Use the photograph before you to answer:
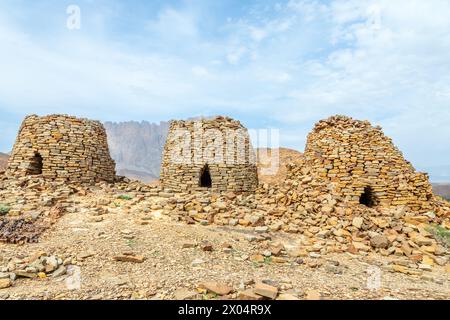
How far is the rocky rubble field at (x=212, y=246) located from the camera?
4402 mm

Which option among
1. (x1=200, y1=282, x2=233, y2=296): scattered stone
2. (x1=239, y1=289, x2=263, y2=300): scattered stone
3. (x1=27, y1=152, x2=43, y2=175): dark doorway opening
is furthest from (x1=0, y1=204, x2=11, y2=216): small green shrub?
(x1=239, y1=289, x2=263, y2=300): scattered stone

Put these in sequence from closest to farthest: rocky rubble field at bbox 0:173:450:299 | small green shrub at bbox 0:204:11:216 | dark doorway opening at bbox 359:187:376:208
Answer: rocky rubble field at bbox 0:173:450:299, small green shrub at bbox 0:204:11:216, dark doorway opening at bbox 359:187:376:208

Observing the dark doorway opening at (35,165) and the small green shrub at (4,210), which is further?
the dark doorway opening at (35,165)

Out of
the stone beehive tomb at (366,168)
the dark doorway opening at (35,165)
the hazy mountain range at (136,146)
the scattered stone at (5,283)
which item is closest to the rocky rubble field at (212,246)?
the scattered stone at (5,283)

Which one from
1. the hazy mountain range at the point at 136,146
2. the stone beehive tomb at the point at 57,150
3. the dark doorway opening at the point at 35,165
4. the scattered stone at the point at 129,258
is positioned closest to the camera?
the scattered stone at the point at 129,258

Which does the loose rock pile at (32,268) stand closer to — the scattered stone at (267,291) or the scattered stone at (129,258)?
the scattered stone at (129,258)

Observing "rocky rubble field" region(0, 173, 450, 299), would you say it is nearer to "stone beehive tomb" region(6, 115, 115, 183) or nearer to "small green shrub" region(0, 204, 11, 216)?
"small green shrub" region(0, 204, 11, 216)

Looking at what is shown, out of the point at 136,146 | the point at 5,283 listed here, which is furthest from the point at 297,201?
the point at 136,146

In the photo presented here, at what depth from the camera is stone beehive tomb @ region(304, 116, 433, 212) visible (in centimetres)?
936

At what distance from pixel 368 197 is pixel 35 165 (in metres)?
11.3

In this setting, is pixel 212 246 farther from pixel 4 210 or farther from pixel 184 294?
pixel 4 210

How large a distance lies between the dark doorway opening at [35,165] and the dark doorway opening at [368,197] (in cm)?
1110

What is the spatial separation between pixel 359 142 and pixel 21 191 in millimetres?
10501

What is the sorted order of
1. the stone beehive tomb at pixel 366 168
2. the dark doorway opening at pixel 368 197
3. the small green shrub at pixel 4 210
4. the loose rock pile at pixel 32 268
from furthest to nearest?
the dark doorway opening at pixel 368 197 → the stone beehive tomb at pixel 366 168 → the small green shrub at pixel 4 210 → the loose rock pile at pixel 32 268
